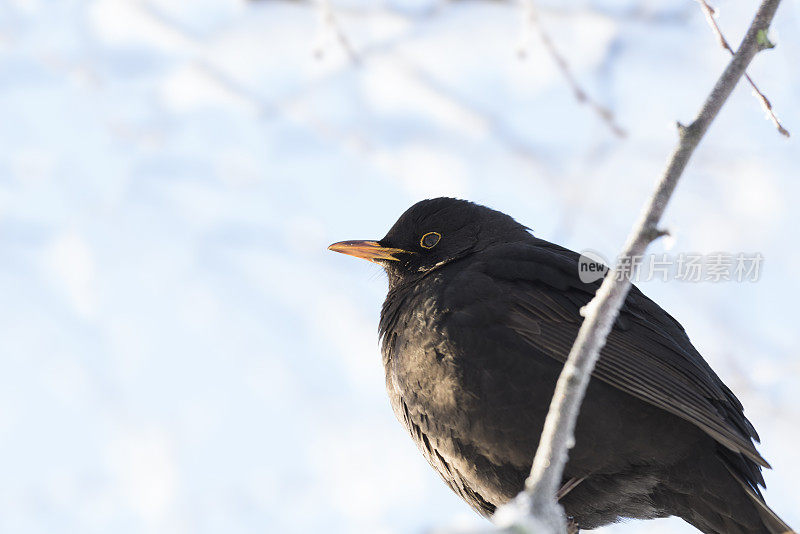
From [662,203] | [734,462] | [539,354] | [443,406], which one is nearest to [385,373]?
[443,406]

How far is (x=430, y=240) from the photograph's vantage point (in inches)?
156

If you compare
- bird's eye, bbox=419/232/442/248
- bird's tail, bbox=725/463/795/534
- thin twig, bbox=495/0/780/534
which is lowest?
bird's tail, bbox=725/463/795/534

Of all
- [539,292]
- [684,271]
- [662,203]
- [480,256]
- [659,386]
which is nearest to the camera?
[662,203]

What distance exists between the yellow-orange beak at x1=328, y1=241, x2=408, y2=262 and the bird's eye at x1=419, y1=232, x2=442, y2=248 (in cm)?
10

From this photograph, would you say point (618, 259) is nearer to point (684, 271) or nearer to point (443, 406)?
point (443, 406)

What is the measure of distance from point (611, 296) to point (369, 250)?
2153mm

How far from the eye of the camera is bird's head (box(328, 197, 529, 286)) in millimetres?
3918

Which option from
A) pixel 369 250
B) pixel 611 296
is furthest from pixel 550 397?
pixel 369 250

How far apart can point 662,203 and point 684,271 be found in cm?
213

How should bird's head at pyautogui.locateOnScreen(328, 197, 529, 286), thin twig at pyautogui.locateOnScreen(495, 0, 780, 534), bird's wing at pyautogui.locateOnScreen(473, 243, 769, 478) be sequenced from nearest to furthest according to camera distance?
thin twig at pyautogui.locateOnScreen(495, 0, 780, 534) < bird's wing at pyautogui.locateOnScreen(473, 243, 769, 478) < bird's head at pyautogui.locateOnScreen(328, 197, 529, 286)

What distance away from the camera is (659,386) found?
9.71 ft

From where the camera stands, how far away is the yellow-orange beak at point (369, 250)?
3.97 m

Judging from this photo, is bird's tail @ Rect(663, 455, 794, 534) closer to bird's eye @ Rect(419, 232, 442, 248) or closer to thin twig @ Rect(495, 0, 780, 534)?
thin twig @ Rect(495, 0, 780, 534)

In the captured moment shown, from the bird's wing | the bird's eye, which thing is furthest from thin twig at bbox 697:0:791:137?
the bird's eye
